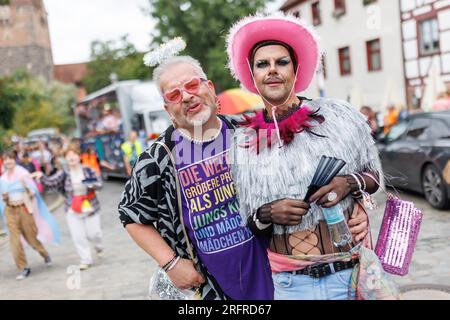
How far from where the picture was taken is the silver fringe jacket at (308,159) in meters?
2.00

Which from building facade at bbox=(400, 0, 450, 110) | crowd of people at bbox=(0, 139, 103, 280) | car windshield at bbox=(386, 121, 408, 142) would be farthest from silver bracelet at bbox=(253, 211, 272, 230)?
building facade at bbox=(400, 0, 450, 110)

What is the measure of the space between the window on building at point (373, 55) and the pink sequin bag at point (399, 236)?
22.4m

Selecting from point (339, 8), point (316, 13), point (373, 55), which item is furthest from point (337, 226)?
point (316, 13)

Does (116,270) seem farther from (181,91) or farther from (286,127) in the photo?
(286,127)

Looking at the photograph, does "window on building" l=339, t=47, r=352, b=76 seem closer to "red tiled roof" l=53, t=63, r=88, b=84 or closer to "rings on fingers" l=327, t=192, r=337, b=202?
"rings on fingers" l=327, t=192, r=337, b=202

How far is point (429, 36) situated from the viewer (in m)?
20.1

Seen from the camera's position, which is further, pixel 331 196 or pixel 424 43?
pixel 424 43

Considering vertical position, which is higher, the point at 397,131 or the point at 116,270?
the point at 397,131

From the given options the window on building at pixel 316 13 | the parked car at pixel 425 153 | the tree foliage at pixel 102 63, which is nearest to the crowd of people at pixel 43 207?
the parked car at pixel 425 153

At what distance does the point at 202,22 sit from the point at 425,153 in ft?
85.7

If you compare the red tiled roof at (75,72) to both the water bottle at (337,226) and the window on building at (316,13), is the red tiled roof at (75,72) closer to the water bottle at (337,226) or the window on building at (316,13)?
the window on building at (316,13)

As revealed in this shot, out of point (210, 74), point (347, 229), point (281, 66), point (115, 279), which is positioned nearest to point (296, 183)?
point (347, 229)

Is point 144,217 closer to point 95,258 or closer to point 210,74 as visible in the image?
point 95,258

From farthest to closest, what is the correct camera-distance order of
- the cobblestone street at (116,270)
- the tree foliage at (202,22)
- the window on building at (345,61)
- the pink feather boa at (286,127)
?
the tree foliage at (202,22)
the window on building at (345,61)
the cobblestone street at (116,270)
the pink feather boa at (286,127)
